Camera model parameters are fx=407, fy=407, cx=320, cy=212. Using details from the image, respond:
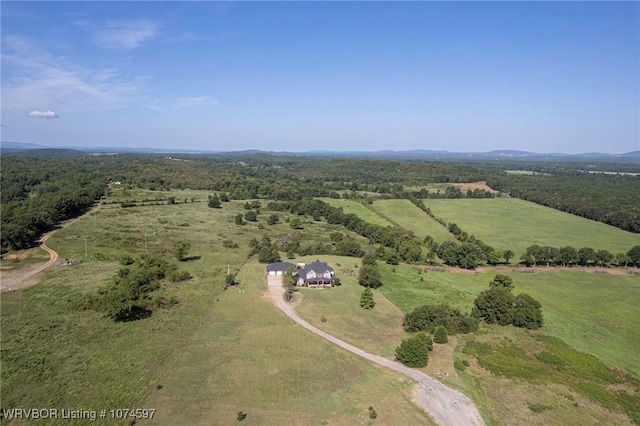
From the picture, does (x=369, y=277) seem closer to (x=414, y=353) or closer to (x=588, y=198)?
(x=414, y=353)

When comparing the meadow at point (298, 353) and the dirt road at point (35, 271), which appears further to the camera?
the dirt road at point (35, 271)

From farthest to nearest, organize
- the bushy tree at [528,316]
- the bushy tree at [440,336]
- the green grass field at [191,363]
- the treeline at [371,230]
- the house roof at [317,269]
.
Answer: the treeline at [371,230]
the house roof at [317,269]
the bushy tree at [528,316]
the bushy tree at [440,336]
the green grass field at [191,363]

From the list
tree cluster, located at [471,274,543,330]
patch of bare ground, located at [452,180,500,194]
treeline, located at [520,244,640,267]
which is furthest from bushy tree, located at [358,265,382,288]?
patch of bare ground, located at [452,180,500,194]

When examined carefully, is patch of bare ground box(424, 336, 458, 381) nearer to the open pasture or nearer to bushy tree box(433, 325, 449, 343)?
bushy tree box(433, 325, 449, 343)

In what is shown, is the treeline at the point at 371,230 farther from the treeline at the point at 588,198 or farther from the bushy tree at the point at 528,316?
the treeline at the point at 588,198

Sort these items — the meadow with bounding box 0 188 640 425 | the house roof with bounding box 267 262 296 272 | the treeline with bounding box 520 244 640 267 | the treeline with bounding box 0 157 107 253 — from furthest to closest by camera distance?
the treeline with bounding box 520 244 640 267 → the treeline with bounding box 0 157 107 253 → the house roof with bounding box 267 262 296 272 → the meadow with bounding box 0 188 640 425

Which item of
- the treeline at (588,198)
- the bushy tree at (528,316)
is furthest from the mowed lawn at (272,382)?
the treeline at (588,198)

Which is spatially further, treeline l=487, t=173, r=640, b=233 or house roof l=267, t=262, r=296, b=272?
treeline l=487, t=173, r=640, b=233
